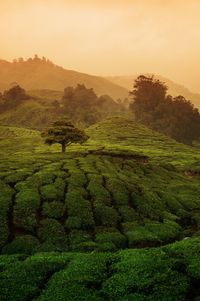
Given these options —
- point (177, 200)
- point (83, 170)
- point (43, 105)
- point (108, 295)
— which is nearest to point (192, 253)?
point (108, 295)

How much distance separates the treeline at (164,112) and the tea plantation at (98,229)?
288ft

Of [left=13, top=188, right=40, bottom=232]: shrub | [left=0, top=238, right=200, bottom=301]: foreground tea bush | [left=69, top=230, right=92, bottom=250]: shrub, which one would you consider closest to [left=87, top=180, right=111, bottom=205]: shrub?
[left=13, top=188, right=40, bottom=232]: shrub

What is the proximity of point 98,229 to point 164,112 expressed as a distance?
453ft

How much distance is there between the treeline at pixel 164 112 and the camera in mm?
164625

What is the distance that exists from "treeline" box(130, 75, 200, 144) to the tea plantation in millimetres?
87813

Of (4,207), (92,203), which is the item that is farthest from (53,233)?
(92,203)

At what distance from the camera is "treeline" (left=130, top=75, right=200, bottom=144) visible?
540 feet

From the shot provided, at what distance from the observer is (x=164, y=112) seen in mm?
Result: 173750

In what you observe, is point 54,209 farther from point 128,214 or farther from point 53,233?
point 128,214

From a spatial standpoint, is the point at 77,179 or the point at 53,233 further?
the point at 77,179

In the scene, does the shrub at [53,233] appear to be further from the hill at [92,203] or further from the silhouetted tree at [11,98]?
the silhouetted tree at [11,98]

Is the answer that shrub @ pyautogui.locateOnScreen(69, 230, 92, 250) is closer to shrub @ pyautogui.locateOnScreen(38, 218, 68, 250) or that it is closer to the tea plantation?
the tea plantation

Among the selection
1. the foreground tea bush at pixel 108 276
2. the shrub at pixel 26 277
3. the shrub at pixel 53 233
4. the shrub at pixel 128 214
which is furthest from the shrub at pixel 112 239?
the shrub at pixel 26 277

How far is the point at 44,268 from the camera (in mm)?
27719
